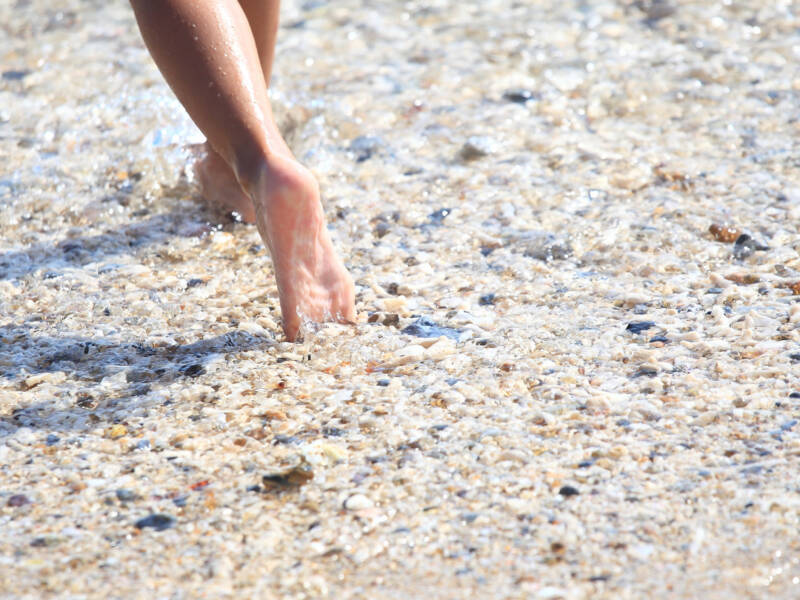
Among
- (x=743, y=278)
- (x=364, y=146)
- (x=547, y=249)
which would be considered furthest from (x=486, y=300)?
(x=364, y=146)

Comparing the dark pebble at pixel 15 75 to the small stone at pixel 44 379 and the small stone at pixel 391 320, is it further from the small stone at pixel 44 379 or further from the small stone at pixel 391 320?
the small stone at pixel 391 320

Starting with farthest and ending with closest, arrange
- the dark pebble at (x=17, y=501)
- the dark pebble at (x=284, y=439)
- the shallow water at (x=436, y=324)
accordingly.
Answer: the dark pebble at (x=284, y=439) < the dark pebble at (x=17, y=501) < the shallow water at (x=436, y=324)

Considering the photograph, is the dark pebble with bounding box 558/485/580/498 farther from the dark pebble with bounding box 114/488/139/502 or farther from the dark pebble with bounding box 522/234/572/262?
the dark pebble with bounding box 522/234/572/262

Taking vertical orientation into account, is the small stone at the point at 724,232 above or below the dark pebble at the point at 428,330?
below

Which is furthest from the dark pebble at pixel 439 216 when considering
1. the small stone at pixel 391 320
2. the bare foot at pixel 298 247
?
the bare foot at pixel 298 247

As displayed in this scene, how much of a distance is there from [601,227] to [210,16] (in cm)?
113

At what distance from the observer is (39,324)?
213 centimetres

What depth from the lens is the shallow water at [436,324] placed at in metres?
1.44

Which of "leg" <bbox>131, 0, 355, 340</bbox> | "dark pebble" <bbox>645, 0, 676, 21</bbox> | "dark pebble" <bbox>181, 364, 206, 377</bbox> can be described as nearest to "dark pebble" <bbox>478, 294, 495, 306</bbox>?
"leg" <bbox>131, 0, 355, 340</bbox>

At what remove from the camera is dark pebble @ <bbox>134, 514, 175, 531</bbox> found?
149cm

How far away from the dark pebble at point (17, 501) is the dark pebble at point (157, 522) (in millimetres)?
201

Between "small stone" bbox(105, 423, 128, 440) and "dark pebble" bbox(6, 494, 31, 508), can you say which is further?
"small stone" bbox(105, 423, 128, 440)

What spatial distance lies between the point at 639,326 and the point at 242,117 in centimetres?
91

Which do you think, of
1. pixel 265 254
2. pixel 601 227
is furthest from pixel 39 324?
pixel 601 227
